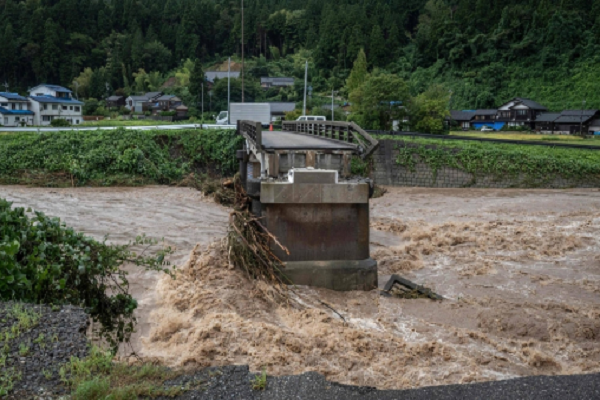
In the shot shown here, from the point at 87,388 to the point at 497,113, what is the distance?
69.6 m

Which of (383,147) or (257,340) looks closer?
(257,340)

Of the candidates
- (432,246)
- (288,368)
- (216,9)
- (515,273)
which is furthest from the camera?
(216,9)

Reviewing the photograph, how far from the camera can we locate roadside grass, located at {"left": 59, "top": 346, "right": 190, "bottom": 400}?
472 cm

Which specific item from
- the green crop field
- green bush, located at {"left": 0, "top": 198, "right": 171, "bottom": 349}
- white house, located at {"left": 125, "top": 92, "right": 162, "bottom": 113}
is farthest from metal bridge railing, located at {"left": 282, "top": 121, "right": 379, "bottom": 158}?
white house, located at {"left": 125, "top": 92, "right": 162, "bottom": 113}

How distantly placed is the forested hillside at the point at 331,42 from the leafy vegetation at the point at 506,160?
36102mm

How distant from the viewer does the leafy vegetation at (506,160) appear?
3272cm

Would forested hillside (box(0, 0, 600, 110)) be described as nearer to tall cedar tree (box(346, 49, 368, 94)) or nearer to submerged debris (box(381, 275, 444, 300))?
tall cedar tree (box(346, 49, 368, 94))

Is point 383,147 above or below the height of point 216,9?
below

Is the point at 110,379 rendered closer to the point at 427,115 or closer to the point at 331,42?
the point at 427,115

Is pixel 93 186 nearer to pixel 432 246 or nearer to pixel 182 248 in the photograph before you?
pixel 182 248

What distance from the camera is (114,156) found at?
32188 mm

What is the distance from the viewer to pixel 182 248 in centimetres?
1684

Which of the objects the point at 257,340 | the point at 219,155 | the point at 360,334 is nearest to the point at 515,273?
the point at 360,334

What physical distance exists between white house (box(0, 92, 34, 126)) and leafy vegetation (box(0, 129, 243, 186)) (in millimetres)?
30548
